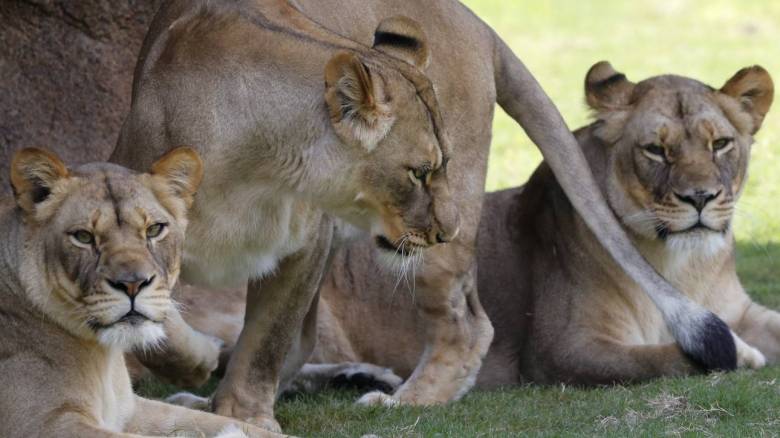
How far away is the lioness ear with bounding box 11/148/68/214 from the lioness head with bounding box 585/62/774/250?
246 cm

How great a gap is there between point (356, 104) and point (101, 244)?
100 cm

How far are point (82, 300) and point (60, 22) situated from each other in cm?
261

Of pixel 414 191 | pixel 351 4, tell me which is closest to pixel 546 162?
pixel 351 4

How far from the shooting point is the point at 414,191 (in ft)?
16.9

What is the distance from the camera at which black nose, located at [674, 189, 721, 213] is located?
5.97 m

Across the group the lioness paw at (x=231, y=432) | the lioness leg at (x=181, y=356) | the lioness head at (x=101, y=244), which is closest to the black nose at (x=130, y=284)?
the lioness head at (x=101, y=244)

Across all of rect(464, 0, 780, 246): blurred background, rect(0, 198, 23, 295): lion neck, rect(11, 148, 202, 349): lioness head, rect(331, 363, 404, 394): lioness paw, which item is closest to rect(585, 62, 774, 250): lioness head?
rect(331, 363, 404, 394): lioness paw

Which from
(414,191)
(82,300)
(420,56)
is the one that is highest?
(420,56)

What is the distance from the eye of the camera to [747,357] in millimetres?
6090

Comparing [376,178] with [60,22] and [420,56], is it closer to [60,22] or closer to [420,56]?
[420,56]

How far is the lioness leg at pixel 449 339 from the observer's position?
19.8 ft

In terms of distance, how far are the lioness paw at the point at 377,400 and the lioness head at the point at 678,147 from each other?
3.94 ft

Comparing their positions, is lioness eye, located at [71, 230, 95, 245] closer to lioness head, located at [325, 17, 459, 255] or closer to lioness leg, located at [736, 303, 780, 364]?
lioness head, located at [325, 17, 459, 255]

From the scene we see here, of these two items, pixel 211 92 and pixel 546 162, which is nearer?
pixel 211 92
